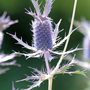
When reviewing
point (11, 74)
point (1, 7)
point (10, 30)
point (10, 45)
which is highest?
point (1, 7)

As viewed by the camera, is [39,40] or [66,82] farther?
[66,82]

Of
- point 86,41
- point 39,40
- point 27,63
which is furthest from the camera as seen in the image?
point 27,63

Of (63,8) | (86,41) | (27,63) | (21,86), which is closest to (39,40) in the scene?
(86,41)

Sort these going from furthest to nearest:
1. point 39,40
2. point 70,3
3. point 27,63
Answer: point 70,3 < point 27,63 < point 39,40

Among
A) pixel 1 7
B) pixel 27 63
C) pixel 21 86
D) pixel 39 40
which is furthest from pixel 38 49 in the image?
pixel 1 7

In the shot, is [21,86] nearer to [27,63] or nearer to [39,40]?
[27,63]

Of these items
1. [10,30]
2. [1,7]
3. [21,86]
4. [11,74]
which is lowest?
[21,86]

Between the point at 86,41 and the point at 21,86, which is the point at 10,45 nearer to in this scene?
the point at 21,86

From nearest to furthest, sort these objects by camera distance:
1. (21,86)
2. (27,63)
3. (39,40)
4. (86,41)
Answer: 1. (39,40)
2. (86,41)
3. (21,86)
4. (27,63)

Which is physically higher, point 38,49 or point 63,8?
point 63,8
